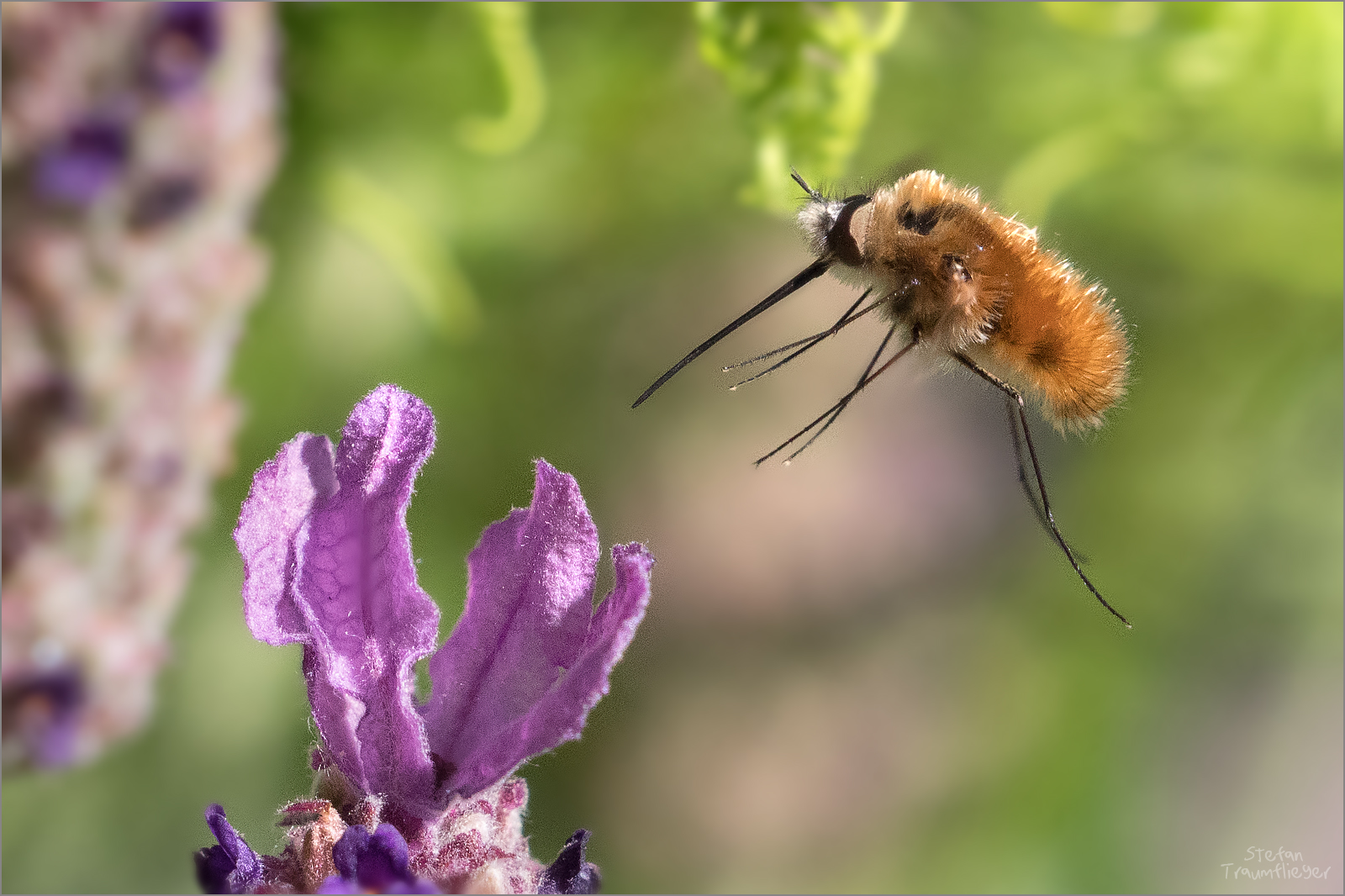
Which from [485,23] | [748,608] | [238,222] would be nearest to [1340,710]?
[748,608]

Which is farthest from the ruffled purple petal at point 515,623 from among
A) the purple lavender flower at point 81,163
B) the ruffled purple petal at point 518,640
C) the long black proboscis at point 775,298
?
the purple lavender flower at point 81,163

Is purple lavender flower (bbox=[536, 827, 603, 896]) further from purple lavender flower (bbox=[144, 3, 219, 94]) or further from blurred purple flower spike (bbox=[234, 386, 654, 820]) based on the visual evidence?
purple lavender flower (bbox=[144, 3, 219, 94])

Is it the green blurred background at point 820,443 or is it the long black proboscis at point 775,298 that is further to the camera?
the green blurred background at point 820,443

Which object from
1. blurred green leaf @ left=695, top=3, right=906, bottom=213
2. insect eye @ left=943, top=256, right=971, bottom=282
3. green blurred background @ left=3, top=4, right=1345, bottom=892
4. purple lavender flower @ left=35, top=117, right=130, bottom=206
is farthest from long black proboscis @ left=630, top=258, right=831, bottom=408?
purple lavender flower @ left=35, top=117, right=130, bottom=206

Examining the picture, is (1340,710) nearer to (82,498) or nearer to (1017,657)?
(1017,657)

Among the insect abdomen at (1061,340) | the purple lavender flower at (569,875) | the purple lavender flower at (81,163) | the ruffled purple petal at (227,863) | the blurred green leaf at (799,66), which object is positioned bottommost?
the purple lavender flower at (569,875)

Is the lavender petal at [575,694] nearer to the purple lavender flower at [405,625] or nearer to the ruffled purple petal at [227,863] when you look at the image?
the purple lavender flower at [405,625]

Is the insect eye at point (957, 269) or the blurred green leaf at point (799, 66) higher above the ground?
the blurred green leaf at point (799, 66)
